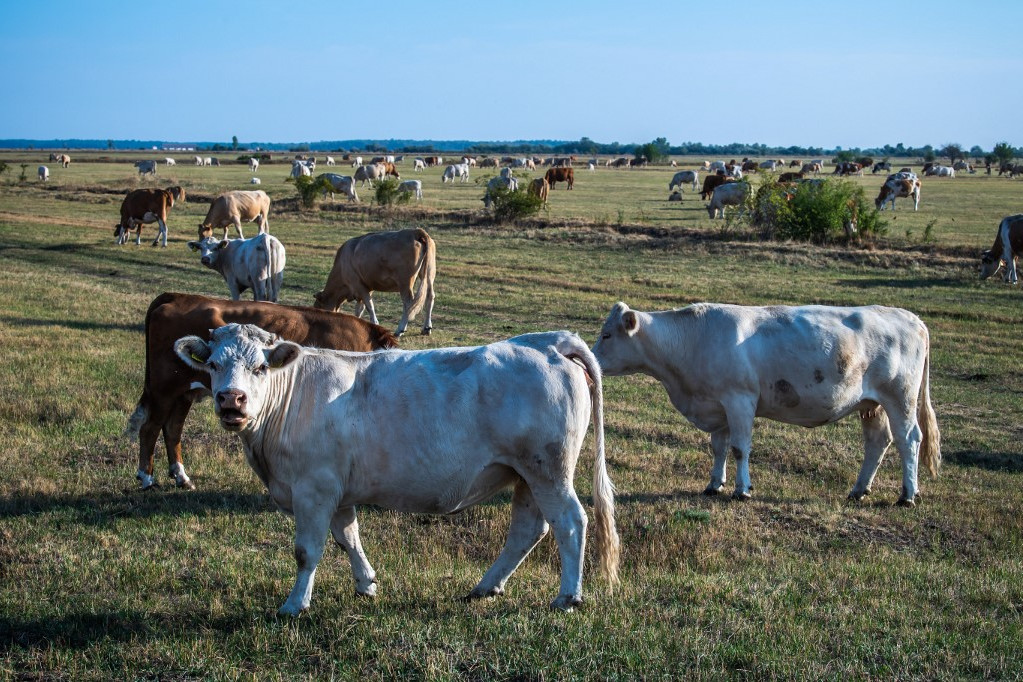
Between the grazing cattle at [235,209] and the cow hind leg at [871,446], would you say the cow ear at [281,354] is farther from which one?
the grazing cattle at [235,209]

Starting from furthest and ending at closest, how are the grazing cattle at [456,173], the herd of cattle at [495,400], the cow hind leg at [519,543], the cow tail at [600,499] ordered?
1. the grazing cattle at [456,173]
2. the cow tail at [600,499]
3. the cow hind leg at [519,543]
4. the herd of cattle at [495,400]

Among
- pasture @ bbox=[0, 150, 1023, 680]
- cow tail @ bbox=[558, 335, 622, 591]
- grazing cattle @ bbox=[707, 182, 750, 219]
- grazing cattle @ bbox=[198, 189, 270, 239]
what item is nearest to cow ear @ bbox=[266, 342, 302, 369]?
pasture @ bbox=[0, 150, 1023, 680]

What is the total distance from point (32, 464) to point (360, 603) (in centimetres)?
461

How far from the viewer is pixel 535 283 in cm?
2331

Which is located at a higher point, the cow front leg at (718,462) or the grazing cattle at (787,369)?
→ the grazing cattle at (787,369)

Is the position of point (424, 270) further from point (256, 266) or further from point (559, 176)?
point (559, 176)

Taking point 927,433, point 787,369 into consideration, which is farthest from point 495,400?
point 927,433

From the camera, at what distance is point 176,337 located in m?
8.75

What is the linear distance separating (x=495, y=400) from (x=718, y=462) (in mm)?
4165

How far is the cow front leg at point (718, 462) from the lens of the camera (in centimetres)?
922

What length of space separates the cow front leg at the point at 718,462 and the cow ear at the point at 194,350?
16.7ft

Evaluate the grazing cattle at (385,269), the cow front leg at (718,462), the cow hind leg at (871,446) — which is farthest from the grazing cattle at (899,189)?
the cow front leg at (718,462)

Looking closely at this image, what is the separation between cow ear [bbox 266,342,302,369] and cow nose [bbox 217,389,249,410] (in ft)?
1.23

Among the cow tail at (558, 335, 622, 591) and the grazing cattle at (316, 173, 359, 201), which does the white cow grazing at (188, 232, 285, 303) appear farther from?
the grazing cattle at (316, 173, 359, 201)
